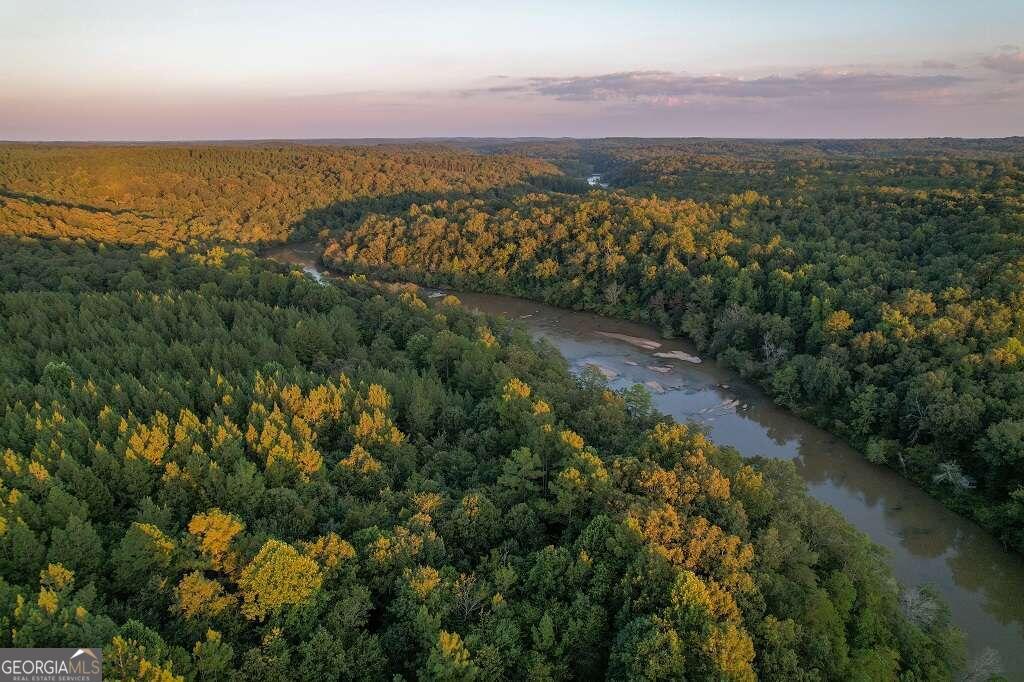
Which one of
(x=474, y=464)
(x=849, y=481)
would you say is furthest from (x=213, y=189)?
(x=849, y=481)

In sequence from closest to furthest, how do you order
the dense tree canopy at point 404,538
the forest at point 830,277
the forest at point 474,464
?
the dense tree canopy at point 404,538
the forest at point 474,464
the forest at point 830,277

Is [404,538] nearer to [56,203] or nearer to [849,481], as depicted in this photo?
[849,481]

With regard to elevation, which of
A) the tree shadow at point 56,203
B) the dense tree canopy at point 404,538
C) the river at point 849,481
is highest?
the tree shadow at point 56,203

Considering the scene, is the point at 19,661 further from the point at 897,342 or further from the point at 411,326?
the point at 897,342

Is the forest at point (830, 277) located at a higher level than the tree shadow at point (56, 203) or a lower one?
lower

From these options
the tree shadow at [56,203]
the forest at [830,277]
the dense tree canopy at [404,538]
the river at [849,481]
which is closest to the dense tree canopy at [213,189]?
the tree shadow at [56,203]

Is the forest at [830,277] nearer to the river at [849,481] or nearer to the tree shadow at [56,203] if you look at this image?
the river at [849,481]
